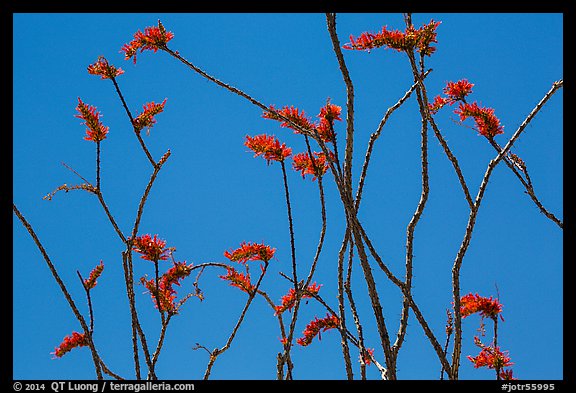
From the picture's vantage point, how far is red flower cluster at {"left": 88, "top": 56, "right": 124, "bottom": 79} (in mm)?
3637

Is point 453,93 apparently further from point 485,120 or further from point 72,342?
point 72,342

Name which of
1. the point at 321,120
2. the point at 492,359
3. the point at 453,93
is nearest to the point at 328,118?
the point at 321,120

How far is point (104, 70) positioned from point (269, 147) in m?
1.04

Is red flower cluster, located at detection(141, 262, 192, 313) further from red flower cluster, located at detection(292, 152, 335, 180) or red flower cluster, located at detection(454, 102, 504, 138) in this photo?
red flower cluster, located at detection(454, 102, 504, 138)

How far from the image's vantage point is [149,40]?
363 cm

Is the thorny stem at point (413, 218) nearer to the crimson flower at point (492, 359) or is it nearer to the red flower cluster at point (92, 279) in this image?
the crimson flower at point (492, 359)

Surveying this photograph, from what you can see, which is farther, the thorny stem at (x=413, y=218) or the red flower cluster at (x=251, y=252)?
the red flower cluster at (x=251, y=252)

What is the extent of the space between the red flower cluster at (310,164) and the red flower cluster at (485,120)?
2.72ft

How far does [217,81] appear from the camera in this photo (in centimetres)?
325

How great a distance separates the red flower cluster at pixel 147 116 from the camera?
12.1 ft

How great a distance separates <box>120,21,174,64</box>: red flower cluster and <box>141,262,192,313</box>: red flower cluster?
4.08 feet

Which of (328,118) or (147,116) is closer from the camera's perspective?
(328,118)

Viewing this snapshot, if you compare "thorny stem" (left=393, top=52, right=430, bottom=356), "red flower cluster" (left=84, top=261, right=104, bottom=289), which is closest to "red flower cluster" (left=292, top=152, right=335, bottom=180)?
"thorny stem" (left=393, top=52, right=430, bottom=356)

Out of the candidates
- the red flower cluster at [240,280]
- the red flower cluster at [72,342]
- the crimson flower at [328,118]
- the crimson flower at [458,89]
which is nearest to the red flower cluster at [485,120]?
the crimson flower at [458,89]
